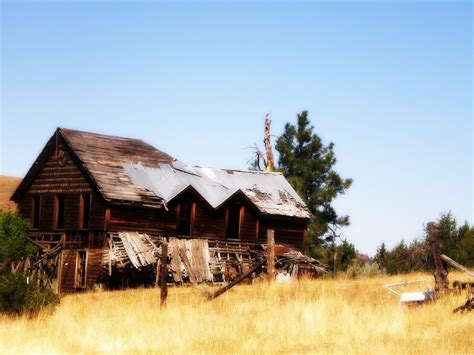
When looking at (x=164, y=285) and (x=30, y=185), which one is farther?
(x=30, y=185)

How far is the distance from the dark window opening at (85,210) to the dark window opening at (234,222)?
758 centimetres

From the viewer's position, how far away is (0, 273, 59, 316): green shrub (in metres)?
19.2

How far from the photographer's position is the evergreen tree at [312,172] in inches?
1908

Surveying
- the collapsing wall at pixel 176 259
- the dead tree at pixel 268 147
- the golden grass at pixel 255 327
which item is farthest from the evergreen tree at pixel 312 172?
the golden grass at pixel 255 327

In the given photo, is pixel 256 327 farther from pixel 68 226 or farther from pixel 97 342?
pixel 68 226

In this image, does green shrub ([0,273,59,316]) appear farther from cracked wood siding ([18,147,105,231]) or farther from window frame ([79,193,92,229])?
window frame ([79,193,92,229])

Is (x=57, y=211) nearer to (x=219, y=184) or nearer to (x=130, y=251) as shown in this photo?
(x=130, y=251)

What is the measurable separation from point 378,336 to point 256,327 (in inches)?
109

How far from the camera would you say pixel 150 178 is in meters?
34.5

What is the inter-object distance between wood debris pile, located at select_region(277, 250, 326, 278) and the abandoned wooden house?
1.60 meters

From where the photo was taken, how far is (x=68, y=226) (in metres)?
33.3

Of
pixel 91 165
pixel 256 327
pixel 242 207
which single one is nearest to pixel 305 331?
pixel 256 327

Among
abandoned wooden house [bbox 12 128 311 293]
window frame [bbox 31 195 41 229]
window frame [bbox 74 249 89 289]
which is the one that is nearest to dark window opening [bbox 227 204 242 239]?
abandoned wooden house [bbox 12 128 311 293]

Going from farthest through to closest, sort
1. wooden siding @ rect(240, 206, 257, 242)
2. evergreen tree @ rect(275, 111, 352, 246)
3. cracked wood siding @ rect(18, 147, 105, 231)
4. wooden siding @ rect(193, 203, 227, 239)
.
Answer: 1. evergreen tree @ rect(275, 111, 352, 246)
2. wooden siding @ rect(240, 206, 257, 242)
3. wooden siding @ rect(193, 203, 227, 239)
4. cracked wood siding @ rect(18, 147, 105, 231)
